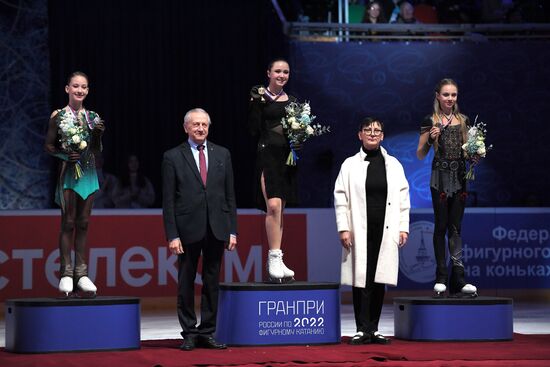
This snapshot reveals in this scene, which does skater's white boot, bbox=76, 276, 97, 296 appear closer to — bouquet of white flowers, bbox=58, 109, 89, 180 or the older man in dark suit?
the older man in dark suit

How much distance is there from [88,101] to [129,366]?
773 centimetres

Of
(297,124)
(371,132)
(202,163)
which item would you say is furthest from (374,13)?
(202,163)

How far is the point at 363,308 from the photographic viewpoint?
25.7 feet

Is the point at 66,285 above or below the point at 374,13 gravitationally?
below

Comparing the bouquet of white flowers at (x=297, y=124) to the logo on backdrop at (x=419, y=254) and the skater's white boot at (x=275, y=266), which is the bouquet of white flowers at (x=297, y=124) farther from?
the logo on backdrop at (x=419, y=254)

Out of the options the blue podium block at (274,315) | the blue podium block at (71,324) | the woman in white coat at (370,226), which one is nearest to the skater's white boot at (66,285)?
the blue podium block at (71,324)

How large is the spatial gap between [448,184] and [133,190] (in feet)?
18.2

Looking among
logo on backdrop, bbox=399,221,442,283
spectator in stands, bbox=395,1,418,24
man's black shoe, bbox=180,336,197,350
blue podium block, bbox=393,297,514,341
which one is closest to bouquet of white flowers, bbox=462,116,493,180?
blue podium block, bbox=393,297,514,341

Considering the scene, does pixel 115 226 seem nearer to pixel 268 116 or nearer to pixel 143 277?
pixel 143 277

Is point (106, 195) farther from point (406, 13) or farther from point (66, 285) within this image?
point (66, 285)

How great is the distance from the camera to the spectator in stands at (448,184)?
8.16 m

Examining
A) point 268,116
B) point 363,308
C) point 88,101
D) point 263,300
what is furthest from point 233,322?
point 88,101

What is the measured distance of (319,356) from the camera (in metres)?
7.04

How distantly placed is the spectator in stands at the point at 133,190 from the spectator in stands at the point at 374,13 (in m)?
3.78
